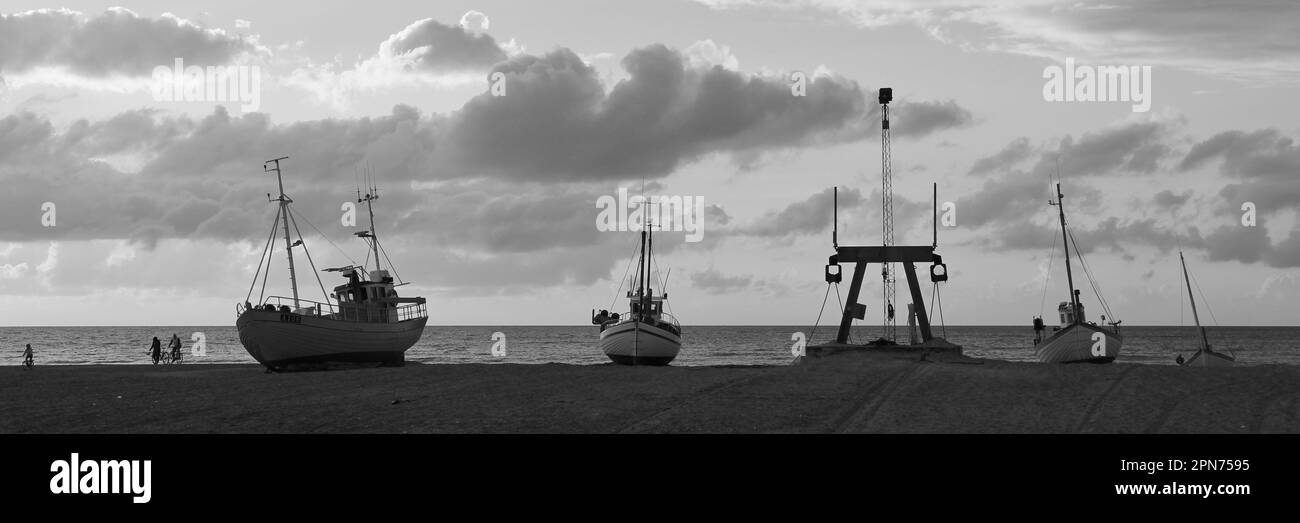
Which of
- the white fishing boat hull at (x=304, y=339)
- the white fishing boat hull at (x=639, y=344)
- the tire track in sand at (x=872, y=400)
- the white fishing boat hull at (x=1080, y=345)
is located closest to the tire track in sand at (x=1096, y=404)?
the tire track in sand at (x=872, y=400)

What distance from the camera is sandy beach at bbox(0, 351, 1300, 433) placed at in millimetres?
18875

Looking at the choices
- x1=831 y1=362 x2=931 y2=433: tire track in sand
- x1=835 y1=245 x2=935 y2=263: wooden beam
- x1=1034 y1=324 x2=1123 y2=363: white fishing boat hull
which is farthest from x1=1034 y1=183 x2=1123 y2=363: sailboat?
x1=831 y1=362 x2=931 y2=433: tire track in sand

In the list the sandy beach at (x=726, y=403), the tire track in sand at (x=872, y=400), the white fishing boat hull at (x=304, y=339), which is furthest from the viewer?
the white fishing boat hull at (x=304, y=339)

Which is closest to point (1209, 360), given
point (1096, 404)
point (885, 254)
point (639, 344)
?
point (885, 254)

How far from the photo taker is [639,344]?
174 ft

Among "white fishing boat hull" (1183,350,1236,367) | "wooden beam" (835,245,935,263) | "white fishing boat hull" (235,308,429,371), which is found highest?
"wooden beam" (835,245,935,263)

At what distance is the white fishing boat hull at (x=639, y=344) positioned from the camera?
5322 cm

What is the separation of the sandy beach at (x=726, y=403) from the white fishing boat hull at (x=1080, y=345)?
78.6 feet

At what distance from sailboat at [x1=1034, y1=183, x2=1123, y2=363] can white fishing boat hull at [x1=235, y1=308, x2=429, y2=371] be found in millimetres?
31806

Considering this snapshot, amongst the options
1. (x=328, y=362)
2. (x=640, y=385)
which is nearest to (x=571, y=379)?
(x=640, y=385)

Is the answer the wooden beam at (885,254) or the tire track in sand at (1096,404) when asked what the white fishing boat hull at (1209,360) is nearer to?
the wooden beam at (885,254)

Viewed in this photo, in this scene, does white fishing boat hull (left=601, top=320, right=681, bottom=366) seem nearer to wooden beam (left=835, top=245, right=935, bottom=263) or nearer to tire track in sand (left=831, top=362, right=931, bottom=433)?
wooden beam (left=835, top=245, right=935, bottom=263)
